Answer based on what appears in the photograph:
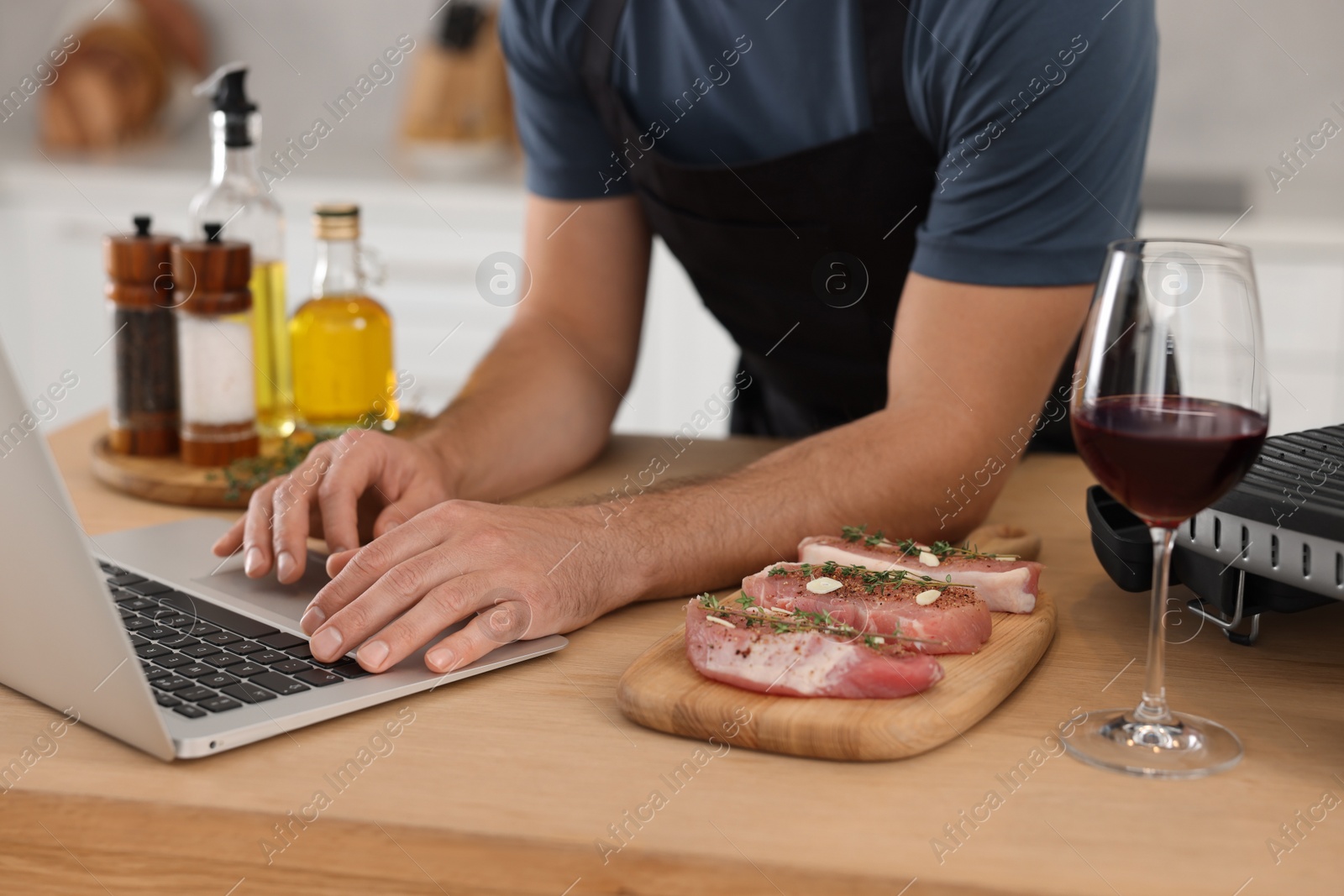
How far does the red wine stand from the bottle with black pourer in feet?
3.19

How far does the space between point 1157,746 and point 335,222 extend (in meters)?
0.98

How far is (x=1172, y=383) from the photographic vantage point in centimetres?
65

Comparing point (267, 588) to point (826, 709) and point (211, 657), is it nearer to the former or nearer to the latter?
point (211, 657)

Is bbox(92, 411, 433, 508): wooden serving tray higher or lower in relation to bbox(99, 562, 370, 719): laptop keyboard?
lower

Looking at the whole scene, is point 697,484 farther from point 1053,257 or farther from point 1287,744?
point 1287,744

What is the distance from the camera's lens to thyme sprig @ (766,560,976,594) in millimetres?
857

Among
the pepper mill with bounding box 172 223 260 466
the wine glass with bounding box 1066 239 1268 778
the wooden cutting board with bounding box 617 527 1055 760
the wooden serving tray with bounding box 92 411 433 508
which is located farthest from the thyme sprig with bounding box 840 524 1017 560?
the pepper mill with bounding box 172 223 260 466

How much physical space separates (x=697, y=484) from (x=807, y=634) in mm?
330

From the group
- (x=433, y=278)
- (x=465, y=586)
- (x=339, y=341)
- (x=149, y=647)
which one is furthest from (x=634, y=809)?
(x=433, y=278)

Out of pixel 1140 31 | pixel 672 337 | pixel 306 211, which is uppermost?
pixel 1140 31

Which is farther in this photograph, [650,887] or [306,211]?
[306,211]

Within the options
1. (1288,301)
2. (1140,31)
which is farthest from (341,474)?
(1288,301)

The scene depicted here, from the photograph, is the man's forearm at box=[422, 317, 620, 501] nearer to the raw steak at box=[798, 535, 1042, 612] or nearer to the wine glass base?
the raw steak at box=[798, 535, 1042, 612]

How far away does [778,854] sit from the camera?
60 centimetres
